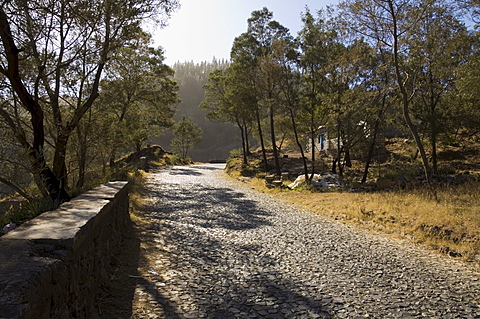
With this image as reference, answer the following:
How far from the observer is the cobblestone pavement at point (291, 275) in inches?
154

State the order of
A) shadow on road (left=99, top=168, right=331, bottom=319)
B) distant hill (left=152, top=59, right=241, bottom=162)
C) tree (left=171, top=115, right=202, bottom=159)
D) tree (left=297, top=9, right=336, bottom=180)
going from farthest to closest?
distant hill (left=152, top=59, right=241, bottom=162), tree (left=171, top=115, right=202, bottom=159), tree (left=297, top=9, right=336, bottom=180), shadow on road (left=99, top=168, right=331, bottom=319)

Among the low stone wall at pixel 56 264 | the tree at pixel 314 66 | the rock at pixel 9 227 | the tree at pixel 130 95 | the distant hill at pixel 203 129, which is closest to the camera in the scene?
the low stone wall at pixel 56 264

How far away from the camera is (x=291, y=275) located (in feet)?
16.3

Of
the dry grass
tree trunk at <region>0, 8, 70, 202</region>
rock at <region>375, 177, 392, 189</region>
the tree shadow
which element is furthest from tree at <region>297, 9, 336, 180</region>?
tree trunk at <region>0, 8, 70, 202</region>

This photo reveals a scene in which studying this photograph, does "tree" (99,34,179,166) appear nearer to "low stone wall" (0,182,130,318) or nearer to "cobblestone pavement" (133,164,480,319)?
"cobblestone pavement" (133,164,480,319)

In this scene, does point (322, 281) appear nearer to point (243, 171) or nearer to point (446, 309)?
point (446, 309)

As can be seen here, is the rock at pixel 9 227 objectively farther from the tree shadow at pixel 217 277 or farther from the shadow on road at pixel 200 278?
the tree shadow at pixel 217 277

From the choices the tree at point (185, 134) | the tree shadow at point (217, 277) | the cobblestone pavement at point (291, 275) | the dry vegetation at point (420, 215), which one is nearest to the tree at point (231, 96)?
the dry vegetation at point (420, 215)

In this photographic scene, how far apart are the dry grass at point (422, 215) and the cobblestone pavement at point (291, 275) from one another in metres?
0.69

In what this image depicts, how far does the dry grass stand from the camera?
22.5ft

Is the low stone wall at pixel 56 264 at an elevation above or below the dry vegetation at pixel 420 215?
above

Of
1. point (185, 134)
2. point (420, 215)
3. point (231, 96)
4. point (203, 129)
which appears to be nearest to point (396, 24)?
point (420, 215)

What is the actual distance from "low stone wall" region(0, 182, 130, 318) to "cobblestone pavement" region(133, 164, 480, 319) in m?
0.71

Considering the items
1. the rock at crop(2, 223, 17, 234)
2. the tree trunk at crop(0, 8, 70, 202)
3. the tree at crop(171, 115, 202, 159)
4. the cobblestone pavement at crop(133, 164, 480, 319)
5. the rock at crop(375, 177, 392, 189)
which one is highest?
the tree at crop(171, 115, 202, 159)
